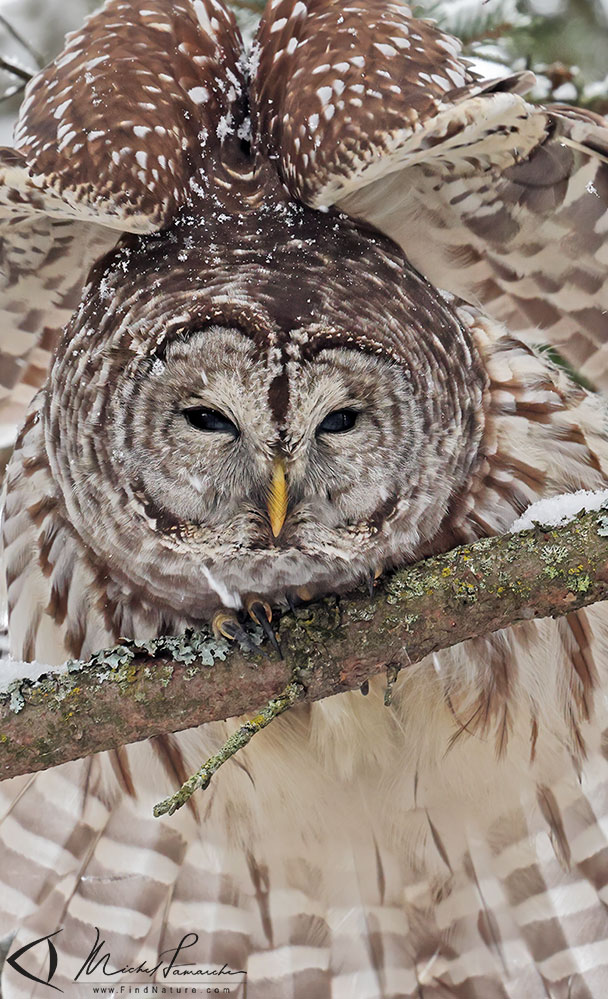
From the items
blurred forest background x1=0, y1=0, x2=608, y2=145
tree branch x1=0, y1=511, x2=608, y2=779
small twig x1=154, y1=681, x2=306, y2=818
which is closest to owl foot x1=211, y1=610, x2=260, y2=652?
tree branch x1=0, y1=511, x2=608, y2=779

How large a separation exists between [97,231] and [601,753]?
84.2 inches

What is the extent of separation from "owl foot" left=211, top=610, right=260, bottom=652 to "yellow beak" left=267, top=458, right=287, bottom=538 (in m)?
0.26

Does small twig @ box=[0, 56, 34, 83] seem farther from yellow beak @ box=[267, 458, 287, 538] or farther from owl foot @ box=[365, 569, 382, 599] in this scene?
owl foot @ box=[365, 569, 382, 599]

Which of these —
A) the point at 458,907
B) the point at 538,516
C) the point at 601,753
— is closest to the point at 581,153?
the point at 538,516

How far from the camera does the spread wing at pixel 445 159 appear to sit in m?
2.23

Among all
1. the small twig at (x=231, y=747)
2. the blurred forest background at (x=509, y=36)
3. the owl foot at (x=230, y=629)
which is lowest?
the owl foot at (x=230, y=629)

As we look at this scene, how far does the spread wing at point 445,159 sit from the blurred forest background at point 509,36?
0.56 m

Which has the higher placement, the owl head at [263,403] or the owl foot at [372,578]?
the owl head at [263,403]

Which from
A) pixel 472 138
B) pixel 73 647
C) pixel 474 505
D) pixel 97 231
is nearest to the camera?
pixel 472 138

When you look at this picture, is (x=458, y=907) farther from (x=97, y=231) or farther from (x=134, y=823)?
(x=97, y=231)

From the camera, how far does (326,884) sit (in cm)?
362

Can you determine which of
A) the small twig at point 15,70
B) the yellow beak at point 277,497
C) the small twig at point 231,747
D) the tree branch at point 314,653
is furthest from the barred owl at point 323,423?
the small twig at point 15,70

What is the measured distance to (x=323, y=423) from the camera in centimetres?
242

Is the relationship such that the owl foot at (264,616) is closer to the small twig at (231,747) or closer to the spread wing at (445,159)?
the small twig at (231,747)
